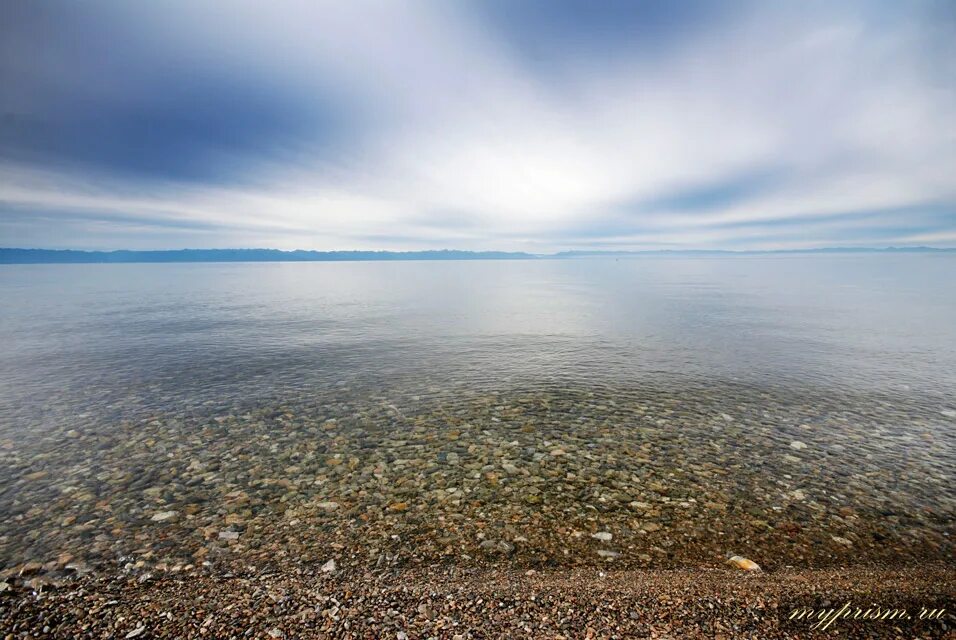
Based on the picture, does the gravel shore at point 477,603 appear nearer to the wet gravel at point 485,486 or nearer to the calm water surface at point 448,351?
the wet gravel at point 485,486

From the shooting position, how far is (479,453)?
1323 cm

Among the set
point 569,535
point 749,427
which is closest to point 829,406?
point 749,427

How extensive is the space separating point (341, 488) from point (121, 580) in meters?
4.53

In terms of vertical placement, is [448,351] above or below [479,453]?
below

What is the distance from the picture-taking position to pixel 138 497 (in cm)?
1062

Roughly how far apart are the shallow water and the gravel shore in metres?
0.61

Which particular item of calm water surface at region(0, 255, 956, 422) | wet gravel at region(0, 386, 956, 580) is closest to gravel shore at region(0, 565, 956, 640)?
wet gravel at region(0, 386, 956, 580)

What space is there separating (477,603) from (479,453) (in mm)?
6149

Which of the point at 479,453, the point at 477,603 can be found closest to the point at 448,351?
the point at 479,453

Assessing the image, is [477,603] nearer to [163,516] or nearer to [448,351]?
[163,516]

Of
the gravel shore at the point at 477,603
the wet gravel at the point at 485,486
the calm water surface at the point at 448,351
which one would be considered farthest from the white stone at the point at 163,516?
the calm water surface at the point at 448,351

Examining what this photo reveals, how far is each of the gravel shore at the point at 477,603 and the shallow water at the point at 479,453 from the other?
0.61 metres

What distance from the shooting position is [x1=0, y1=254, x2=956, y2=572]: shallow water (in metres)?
8.94

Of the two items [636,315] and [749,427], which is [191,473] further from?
[636,315]
